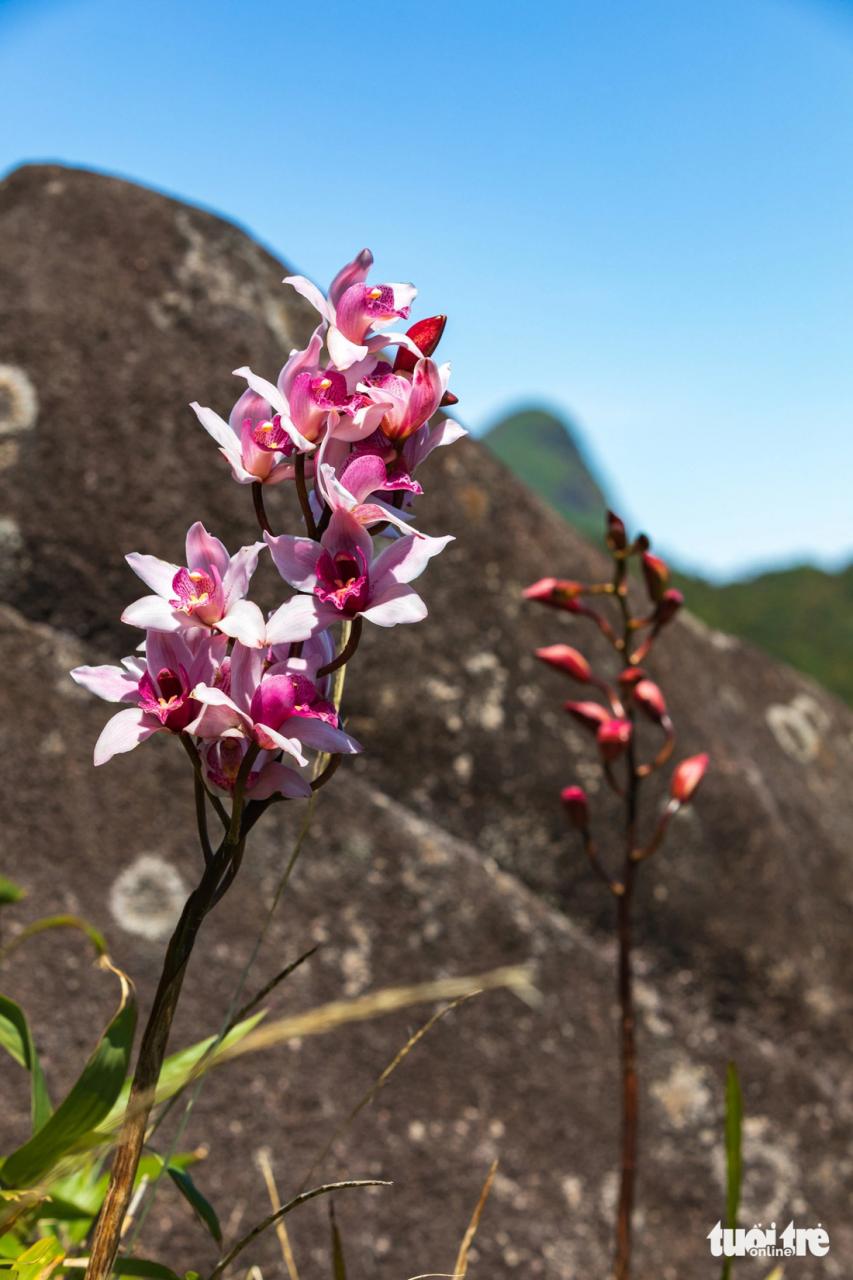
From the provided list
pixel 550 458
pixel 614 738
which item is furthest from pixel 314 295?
pixel 550 458

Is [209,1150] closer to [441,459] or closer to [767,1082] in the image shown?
[767,1082]

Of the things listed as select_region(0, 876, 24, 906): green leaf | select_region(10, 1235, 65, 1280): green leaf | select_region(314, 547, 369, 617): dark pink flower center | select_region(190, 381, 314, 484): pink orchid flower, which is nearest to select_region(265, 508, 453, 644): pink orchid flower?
select_region(314, 547, 369, 617): dark pink flower center

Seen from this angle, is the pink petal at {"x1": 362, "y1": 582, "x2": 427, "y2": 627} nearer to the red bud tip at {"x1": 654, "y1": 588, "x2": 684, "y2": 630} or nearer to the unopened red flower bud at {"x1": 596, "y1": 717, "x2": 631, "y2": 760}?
the unopened red flower bud at {"x1": 596, "y1": 717, "x2": 631, "y2": 760}

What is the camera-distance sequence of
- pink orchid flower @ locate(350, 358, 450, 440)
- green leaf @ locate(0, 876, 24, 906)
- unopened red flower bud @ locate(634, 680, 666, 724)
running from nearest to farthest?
pink orchid flower @ locate(350, 358, 450, 440)
green leaf @ locate(0, 876, 24, 906)
unopened red flower bud @ locate(634, 680, 666, 724)

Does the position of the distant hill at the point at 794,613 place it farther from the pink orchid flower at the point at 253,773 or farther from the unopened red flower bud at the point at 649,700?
the pink orchid flower at the point at 253,773

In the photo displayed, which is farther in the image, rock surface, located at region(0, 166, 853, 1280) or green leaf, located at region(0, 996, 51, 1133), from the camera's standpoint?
rock surface, located at region(0, 166, 853, 1280)

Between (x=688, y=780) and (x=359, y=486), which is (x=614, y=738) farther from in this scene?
(x=359, y=486)

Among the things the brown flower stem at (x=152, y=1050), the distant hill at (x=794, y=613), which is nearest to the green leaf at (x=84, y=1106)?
the brown flower stem at (x=152, y=1050)
